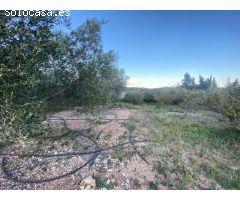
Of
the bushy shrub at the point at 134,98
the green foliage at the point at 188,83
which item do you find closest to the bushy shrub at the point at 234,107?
the green foliage at the point at 188,83

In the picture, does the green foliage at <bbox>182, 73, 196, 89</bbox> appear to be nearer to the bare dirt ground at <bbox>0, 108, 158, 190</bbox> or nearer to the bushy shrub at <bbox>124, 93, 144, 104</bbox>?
the bushy shrub at <bbox>124, 93, 144, 104</bbox>

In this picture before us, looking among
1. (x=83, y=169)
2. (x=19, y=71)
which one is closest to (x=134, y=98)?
(x=83, y=169)

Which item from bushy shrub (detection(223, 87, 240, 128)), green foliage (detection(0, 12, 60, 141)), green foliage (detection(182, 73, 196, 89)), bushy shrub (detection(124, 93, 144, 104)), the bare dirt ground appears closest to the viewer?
green foliage (detection(0, 12, 60, 141))

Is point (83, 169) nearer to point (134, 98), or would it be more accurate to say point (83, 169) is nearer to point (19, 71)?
point (19, 71)

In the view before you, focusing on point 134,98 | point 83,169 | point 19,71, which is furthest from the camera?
point 134,98

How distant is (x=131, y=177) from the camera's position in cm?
416

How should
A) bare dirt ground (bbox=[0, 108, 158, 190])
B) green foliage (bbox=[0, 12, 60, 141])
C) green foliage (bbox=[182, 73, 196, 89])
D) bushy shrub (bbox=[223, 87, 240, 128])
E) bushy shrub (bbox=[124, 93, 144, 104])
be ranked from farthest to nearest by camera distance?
bushy shrub (bbox=[124, 93, 144, 104]) < green foliage (bbox=[182, 73, 196, 89]) < bushy shrub (bbox=[223, 87, 240, 128]) < bare dirt ground (bbox=[0, 108, 158, 190]) < green foliage (bbox=[0, 12, 60, 141])

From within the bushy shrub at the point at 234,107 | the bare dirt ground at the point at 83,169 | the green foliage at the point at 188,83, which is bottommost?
the bare dirt ground at the point at 83,169

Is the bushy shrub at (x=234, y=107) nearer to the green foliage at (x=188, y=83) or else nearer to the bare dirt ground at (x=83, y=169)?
the bare dirt ground at (x=83, y=169)

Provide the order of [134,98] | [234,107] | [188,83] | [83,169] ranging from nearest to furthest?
[83,169] → [234,107] → [188,83] → [134,98]

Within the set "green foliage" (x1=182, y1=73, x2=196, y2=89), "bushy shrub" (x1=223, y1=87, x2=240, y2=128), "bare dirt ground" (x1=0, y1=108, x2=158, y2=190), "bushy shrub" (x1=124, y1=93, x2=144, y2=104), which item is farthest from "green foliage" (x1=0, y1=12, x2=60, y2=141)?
"bushy shrub" (x1=124, y1=93, x2=144, y2=104)
